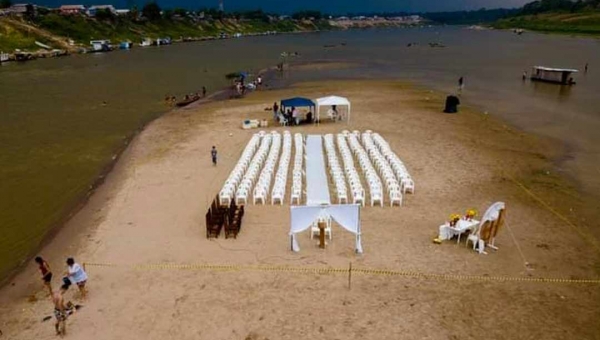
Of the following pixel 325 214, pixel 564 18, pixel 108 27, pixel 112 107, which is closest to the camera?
pixel 325 214

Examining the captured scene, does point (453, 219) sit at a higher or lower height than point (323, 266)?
higher

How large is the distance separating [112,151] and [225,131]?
594cm

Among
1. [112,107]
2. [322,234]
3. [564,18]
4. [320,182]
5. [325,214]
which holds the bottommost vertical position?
[112,107]

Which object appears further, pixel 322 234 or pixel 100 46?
pixel 100 46

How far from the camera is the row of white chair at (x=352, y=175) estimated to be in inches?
620

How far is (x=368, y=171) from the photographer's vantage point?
1752 cm

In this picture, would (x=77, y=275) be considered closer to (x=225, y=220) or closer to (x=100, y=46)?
(x=225, y=220)

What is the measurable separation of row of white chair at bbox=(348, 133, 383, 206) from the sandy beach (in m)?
0.67

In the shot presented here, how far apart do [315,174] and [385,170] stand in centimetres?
260

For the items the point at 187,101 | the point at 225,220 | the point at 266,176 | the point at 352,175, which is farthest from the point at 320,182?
the point at 187,101

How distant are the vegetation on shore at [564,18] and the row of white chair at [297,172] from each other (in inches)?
4897

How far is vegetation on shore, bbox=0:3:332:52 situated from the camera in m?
84.8

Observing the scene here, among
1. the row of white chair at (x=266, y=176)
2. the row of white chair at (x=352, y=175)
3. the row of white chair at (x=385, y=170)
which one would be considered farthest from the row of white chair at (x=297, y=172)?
the row of white chair at (x=385, y=170)

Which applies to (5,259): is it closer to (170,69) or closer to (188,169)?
(188,169)
